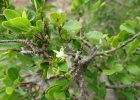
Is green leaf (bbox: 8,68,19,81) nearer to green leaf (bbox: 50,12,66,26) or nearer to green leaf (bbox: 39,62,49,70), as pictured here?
green leaf (bbox: 39,62,49,70)

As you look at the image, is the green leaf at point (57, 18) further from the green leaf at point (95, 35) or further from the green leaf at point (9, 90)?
the green leaf at point (9, 90)

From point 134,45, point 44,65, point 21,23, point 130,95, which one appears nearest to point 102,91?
point 130,95

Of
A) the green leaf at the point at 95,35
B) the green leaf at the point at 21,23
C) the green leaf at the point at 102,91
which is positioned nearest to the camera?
the green leaf at the point at 21,23

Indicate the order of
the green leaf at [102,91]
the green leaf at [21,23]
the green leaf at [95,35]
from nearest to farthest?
the green leaf at [21,23]
the green leaf at [95,35]
the green leaf at [102,91]

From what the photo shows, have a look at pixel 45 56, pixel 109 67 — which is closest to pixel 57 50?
pixel 45 56

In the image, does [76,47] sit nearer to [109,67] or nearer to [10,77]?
[109,67]

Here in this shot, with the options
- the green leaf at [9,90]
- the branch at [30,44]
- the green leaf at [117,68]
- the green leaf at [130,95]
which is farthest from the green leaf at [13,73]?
the green leaf at [130,95]

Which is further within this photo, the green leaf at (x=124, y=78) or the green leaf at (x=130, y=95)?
the green leaf at (x=130, y=95)

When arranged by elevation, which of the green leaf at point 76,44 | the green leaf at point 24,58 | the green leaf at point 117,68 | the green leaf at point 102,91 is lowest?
the green leaf at point 102,91

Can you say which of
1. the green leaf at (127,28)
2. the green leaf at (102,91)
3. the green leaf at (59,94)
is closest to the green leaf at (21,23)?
the green leaf at (59,94)

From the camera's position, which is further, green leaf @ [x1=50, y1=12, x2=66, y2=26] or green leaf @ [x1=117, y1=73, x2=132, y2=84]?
green leaf @ [x1=117, y1=73, x2=132, y2=84]

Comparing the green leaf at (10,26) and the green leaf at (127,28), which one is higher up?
the green leaf at (10,26)

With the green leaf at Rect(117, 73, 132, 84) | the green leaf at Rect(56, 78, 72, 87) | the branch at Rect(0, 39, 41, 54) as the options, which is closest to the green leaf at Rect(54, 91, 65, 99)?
the green leaf at Rect(56, 78, 72, 87)
